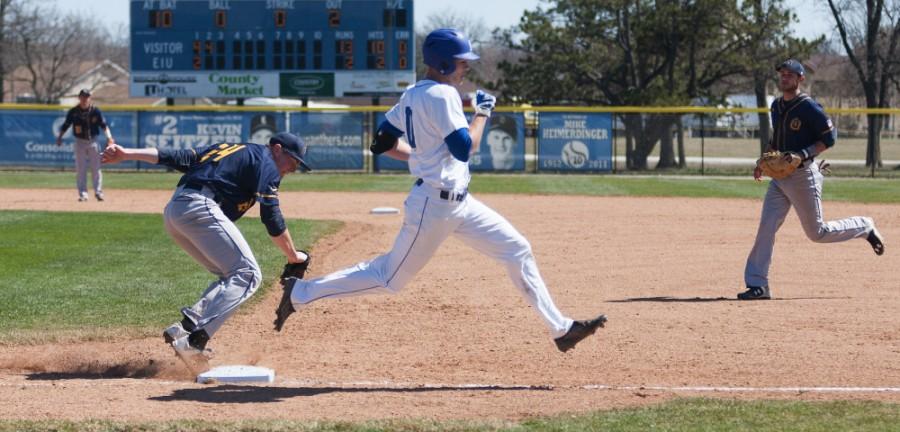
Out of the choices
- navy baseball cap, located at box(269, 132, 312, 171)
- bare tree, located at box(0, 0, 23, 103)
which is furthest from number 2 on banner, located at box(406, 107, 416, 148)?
bare tree, located at box(0, 0, 23, 103)

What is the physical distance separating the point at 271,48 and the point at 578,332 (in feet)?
87.4

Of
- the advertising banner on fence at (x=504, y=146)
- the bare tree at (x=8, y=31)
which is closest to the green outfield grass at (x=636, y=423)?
the advertising banner on fence at (x=504, y=146)

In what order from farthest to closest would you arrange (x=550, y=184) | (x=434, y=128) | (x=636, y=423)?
(x=550, y=184) → (x=434, y=128) → (x=636, y=423)

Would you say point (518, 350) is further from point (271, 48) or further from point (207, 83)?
point (207, 83)

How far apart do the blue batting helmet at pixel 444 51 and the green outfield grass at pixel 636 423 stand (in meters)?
1.91

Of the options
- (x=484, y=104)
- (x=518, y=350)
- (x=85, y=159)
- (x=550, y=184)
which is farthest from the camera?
(x=550, y=184)

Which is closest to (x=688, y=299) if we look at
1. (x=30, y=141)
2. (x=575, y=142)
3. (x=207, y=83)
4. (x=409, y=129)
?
(x=409, y=129)

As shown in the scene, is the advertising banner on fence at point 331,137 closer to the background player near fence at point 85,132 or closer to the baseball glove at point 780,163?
the background player near fence at point 85,132

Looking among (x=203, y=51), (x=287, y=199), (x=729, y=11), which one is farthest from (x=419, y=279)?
(x=729, y=11)

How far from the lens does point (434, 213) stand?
6254 mm

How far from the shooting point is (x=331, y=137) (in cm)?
3144

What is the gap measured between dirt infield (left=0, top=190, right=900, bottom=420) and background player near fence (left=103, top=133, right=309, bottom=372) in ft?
1.33

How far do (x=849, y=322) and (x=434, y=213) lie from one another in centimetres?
388

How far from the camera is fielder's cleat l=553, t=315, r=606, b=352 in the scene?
6531 millimetres
